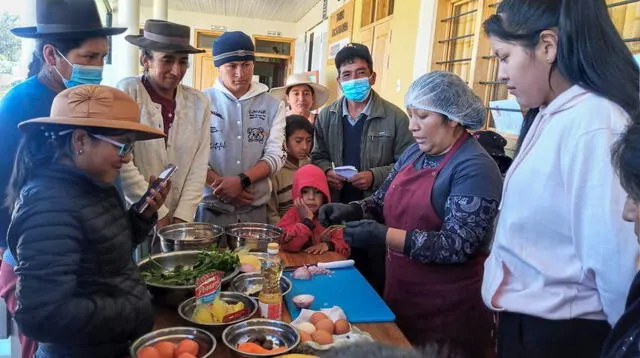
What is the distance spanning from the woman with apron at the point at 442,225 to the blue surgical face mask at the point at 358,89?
0.99 meters

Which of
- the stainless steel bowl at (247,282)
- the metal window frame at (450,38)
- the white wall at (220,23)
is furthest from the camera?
the white wall at (220,23)

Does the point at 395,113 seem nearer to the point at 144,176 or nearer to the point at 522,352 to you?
the point at 144,176

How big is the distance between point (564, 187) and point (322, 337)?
28.7 inches

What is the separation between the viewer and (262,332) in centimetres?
127

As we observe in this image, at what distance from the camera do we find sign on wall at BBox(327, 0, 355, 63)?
693 cm

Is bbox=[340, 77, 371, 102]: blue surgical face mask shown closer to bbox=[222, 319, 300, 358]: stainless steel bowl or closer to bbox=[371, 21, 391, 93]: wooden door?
bbox=[222, 319, 300, 358]: stainless steel bowl

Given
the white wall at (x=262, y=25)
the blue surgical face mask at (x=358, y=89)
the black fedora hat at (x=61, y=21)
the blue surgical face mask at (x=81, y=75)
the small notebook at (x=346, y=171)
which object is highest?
the white wall at (x=262, y=25)

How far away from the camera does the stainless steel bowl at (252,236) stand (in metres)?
1.94

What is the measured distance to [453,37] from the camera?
4.18 meters

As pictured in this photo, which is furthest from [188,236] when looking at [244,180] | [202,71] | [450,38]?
[202,71]

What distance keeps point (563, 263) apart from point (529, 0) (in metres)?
0.67

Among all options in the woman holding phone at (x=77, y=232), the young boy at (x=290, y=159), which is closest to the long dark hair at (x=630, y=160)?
the woman holding phone at (x=77, y=232)

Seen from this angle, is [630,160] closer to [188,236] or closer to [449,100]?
[449,100]

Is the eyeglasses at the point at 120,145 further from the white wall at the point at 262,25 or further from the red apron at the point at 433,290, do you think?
the white wall at the point at 262,25
